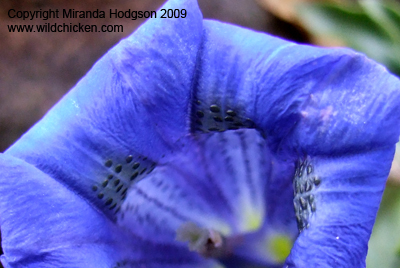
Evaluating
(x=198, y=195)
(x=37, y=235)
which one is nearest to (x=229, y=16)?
(x=198, y=195)

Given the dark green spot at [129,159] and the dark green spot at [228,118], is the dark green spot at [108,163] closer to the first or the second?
the dark green spot at [129,159]

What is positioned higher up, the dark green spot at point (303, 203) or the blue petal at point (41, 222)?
the blue petal at point (41, 222)

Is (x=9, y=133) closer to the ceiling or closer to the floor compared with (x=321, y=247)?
closer to the floor

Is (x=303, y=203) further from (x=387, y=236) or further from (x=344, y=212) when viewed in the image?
(x=387, y=236)

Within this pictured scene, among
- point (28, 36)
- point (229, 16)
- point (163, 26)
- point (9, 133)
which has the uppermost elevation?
point (163, 26)

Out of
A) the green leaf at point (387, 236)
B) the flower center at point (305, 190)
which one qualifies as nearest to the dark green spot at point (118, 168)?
the flower center at point (305, 190)

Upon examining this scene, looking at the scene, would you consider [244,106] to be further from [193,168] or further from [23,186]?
[23,186]

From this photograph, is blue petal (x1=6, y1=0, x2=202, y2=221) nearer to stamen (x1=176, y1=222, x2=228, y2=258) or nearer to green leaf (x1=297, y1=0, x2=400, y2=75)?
stamen (x1=176, y1=222, x2=228, y2=258)
